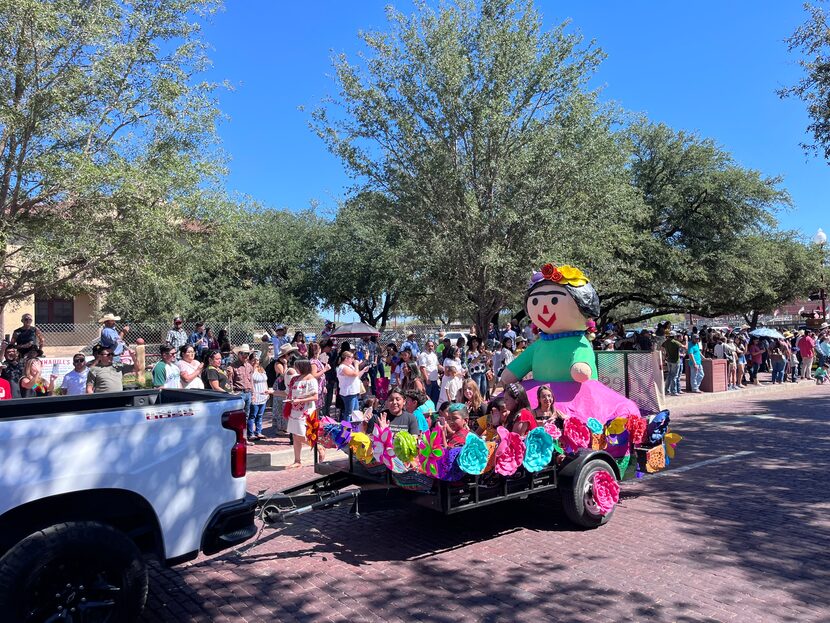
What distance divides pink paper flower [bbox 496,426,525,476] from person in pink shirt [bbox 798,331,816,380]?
19.1 meters

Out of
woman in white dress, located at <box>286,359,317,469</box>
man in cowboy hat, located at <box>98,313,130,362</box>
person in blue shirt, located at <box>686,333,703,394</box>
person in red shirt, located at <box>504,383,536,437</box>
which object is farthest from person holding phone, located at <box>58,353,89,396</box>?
person in blue shirt, located at <box>686,333,703,394</box>

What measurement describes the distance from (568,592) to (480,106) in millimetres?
11841

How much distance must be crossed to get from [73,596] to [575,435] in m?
4.09

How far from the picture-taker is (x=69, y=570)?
312 cm

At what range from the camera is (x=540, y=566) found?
15.6 feet

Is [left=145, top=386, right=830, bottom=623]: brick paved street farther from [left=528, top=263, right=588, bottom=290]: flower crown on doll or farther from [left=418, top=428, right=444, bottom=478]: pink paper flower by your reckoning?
[left=528, top=263, right=588, bottom=290]: flower crown on doll

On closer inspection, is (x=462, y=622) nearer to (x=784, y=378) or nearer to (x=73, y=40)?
(x=73, y=40)

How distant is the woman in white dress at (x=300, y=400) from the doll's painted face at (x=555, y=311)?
10.2 ft

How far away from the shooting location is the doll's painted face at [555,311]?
6.66 meters

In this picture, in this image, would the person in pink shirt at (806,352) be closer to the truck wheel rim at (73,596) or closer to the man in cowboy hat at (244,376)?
the man in cowboy hat at (244,376)

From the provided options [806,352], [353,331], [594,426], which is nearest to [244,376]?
[594,426]

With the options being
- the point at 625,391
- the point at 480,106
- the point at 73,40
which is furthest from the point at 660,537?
the point at 73,40

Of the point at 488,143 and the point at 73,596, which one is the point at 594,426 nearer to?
the point at 73,596

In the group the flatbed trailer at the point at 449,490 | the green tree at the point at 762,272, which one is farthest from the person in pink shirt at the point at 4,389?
the green tree at the point at 762,272
